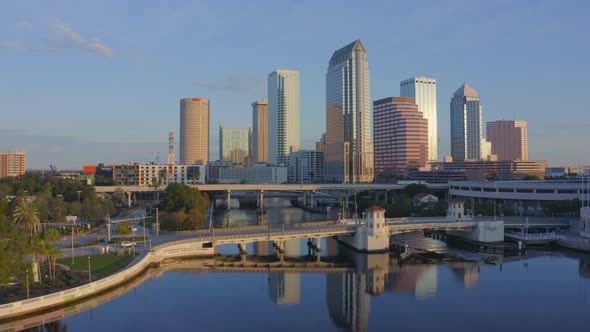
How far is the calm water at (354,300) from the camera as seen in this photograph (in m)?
41.0

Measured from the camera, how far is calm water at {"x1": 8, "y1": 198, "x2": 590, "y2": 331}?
41.0 metres

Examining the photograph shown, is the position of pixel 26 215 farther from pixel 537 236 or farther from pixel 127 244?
pixel 537 236

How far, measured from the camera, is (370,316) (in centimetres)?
4388

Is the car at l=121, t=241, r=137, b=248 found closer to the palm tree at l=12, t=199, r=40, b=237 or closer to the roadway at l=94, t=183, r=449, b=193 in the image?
the palm tree at l=12, t=199, r=40, b=237

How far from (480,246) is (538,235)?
29.3 ft

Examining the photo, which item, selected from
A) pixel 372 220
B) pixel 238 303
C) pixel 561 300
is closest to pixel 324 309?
pixel 238 303

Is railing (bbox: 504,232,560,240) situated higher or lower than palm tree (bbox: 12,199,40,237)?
lower

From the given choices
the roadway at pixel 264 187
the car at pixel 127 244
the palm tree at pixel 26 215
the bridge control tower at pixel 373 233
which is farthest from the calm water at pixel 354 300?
the roadway at pixel 264 187

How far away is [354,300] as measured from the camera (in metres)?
48.8

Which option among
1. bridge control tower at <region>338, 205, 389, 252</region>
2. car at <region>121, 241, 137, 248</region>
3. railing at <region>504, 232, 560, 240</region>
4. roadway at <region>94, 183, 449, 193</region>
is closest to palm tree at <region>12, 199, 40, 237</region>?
car at <region>121, 241, 137, 248</region>

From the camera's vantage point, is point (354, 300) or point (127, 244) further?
point (127, 244)

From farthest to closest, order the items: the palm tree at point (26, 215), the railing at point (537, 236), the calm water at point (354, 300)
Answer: the railing at point (537, 236), the palm tree at point (26, 215), the calm water at point (354, 300)

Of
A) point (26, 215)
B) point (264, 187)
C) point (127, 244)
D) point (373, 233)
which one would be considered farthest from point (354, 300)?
point (264, 187)

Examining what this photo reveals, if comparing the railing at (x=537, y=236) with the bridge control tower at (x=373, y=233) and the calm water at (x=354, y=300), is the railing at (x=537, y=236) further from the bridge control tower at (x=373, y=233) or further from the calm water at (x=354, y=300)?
the bridge control tower at (x=373, y=233)
